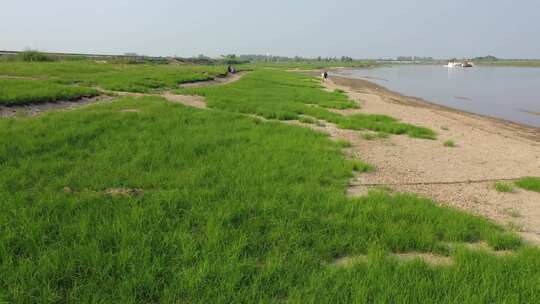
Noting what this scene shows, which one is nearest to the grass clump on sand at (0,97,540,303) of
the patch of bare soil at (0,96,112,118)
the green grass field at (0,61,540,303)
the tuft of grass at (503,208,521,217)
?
the green grass field at (0,61,540,303)

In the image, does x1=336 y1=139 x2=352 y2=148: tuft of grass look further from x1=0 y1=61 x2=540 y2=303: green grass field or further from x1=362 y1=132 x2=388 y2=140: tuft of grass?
x1=0 y1=61 x2=540 y2=303: green grass field

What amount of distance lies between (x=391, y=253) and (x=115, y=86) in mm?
19592

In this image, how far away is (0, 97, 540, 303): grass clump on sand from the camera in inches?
118

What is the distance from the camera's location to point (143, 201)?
4.63 meters

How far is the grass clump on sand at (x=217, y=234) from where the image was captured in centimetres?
299

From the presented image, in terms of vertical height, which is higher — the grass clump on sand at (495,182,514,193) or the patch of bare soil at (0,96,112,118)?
the patch of bare soil at (0,96,112,118)

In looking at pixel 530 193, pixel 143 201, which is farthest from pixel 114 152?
pixel 530 193

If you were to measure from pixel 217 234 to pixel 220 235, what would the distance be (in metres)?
0.04

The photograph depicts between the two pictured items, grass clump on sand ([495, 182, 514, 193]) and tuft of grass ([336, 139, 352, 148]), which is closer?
grass clump on sand ([495, 182, 514, 193])

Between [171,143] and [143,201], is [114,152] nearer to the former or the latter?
[171,143]

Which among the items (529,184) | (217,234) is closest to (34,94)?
(217,234)

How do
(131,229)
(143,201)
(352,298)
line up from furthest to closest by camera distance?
(143,201)
(131,229)
(352,298)

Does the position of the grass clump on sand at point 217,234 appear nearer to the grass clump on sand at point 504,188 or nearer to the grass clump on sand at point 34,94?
the grass clump on sand at point 504,188

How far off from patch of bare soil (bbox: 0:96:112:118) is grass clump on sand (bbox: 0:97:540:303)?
4.23 meters
